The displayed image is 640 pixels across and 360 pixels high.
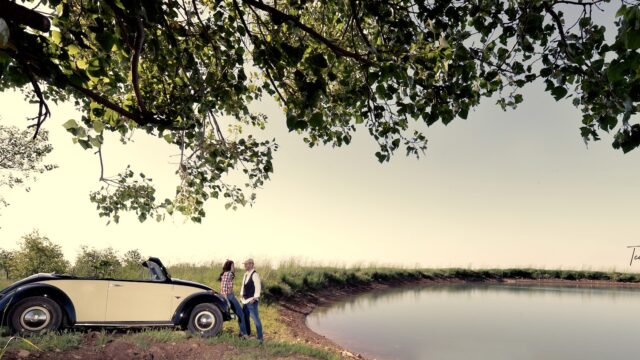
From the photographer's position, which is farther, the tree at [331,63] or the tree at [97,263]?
the tree at [97,263]

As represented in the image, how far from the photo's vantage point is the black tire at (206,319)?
31.5 feet

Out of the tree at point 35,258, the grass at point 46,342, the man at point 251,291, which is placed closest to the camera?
the grass at point 46,342

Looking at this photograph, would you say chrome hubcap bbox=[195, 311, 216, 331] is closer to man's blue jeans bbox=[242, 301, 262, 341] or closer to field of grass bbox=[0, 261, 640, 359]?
field of grass bbox=[0, 261, 640, 359]

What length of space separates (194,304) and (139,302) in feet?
4.08

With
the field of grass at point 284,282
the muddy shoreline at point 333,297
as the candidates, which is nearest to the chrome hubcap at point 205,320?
the field of grass at point 284,282

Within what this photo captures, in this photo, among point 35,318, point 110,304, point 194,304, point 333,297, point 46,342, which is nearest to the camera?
point 46,342

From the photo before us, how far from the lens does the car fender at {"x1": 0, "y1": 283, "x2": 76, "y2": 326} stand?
808cm

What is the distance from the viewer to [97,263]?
69.1 feet

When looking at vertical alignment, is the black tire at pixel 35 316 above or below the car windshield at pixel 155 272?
below

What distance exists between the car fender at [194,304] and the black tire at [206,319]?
95mm

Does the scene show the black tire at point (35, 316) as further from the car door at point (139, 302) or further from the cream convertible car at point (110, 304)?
the car door at point (139, 302)

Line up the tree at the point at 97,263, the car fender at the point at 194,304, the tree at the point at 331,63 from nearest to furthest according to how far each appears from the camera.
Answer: the tree at the point at 331,63
the car fender at the point at 194,304
the tree at the point at 97,263

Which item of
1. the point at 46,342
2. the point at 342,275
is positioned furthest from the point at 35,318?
the point at 342,275

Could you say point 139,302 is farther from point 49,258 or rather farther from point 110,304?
point 49,258
